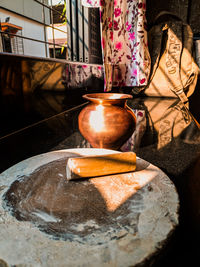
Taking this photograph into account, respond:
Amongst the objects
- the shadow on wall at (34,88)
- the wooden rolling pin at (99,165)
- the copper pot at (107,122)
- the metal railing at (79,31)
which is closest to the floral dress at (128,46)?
the metal railing at (79,31)

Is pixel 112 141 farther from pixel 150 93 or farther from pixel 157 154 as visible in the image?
pixel 150 93

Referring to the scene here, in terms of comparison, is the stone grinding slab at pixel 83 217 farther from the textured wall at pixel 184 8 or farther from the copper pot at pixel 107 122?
the textured wall at pixel 184 8

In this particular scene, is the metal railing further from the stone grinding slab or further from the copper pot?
the stone grinding slab

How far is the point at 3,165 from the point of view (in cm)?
72

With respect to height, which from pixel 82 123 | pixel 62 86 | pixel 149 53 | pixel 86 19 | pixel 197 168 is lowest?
pixel 197 168

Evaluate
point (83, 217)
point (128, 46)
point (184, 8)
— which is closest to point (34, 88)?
point (83, 217)

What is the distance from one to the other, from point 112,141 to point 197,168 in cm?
34

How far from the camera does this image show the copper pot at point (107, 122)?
29.2 inches

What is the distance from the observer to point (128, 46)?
2510 millimetres

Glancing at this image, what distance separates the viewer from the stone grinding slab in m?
0.29

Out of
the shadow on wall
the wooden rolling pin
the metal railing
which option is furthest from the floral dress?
the wooden rolling pin

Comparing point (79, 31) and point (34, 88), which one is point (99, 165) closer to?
point (34, 88)

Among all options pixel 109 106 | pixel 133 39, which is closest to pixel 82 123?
pixel 109 106

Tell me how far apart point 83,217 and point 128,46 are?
2544 millimetres
